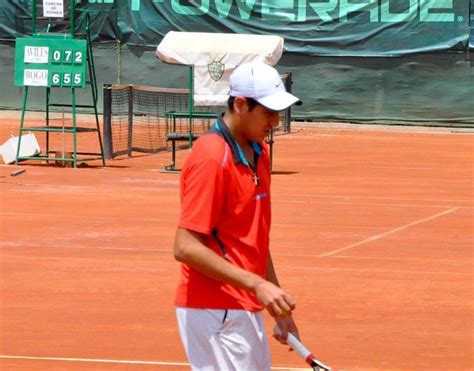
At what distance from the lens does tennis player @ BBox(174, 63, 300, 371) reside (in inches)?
179

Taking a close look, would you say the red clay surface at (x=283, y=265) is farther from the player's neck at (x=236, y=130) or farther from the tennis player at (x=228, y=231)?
the player's neck at (x=236, y=130)

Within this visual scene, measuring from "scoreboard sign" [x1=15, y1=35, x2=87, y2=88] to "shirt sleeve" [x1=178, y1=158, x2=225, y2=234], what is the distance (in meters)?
15.5

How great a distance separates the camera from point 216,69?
19312 mm

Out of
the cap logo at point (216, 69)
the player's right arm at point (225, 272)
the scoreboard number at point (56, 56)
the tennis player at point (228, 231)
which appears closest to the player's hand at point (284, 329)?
the tennis player at point (228, 231)

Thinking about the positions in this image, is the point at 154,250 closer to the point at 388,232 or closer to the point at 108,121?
the point at 388,232

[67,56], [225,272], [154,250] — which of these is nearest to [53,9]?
[67,56]

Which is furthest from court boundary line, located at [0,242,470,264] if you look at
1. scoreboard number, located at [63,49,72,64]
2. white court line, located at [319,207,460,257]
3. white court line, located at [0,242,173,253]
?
scoreboard number, located at [63,49,72,64]

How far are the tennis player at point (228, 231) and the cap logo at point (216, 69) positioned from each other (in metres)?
14.6

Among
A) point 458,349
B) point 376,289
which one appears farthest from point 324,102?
point 458,349

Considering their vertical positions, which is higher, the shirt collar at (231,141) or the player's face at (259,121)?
the player's face at (259,121)

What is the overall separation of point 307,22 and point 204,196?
2696cm

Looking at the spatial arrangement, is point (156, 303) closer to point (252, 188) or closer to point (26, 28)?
point (252, 188)

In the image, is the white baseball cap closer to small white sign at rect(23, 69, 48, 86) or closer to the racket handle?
the racket handle

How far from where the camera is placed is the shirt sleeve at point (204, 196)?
4.52 metres
